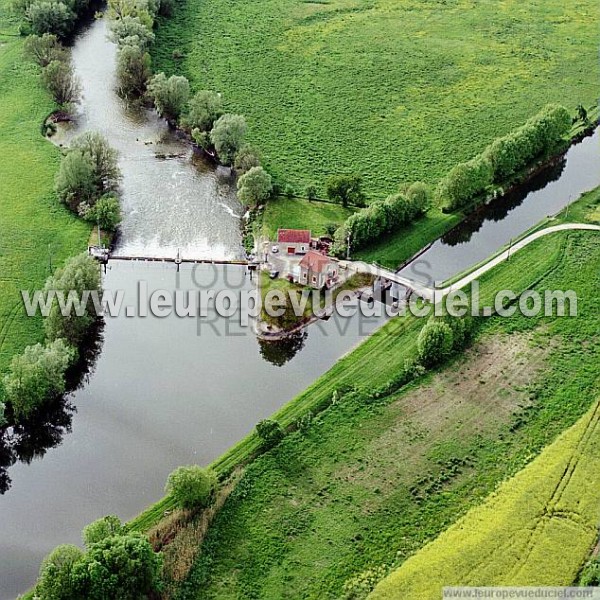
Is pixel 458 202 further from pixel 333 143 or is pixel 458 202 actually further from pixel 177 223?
pixel 177 223

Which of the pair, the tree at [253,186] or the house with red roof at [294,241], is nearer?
the house with red roof at [294,241]

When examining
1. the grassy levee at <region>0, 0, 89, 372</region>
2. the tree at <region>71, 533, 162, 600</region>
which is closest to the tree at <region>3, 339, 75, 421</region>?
the grassy levee at <region>0, 0, 89, 372</region>

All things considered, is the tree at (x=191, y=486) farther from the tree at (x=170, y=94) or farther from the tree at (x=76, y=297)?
the tree at (x=170, y=94)

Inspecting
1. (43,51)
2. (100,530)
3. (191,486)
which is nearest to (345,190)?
(191,486)

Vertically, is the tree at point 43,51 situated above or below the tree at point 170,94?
above

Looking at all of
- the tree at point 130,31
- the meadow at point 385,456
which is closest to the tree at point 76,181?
the tree at point 130,31

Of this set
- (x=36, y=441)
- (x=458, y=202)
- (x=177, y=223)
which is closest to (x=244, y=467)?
(x=36, y=441)
